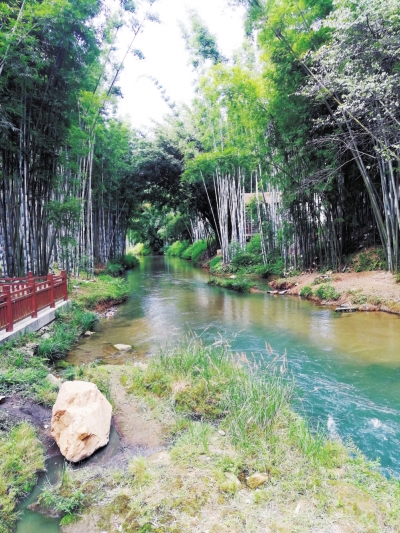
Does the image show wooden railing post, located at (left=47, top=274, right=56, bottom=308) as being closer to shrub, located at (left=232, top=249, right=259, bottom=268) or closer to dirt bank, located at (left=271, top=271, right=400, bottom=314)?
dirt bank, located at (left=271, top=271, right=400, bottom=314)

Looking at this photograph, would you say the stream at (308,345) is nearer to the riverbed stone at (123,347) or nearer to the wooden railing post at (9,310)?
the riverbed stone at (123,347)

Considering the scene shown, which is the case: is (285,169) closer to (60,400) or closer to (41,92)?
(41,92)

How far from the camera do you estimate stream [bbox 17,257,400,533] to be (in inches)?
138

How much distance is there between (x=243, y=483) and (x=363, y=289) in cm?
762

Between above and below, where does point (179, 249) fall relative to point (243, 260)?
above

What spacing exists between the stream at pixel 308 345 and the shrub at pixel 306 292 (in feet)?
0.87

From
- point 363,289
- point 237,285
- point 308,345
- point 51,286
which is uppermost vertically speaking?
point 51,286

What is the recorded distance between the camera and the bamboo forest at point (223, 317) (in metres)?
2.40

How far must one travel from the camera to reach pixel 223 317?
8500mm

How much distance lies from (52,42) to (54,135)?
6.63 ft

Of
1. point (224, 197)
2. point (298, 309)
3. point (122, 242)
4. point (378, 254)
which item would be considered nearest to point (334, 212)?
point (378, 254)

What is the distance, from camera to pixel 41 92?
735cm

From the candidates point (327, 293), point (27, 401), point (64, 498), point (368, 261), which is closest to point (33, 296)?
point (27, 401)

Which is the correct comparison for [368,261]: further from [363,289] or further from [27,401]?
[27,401]
